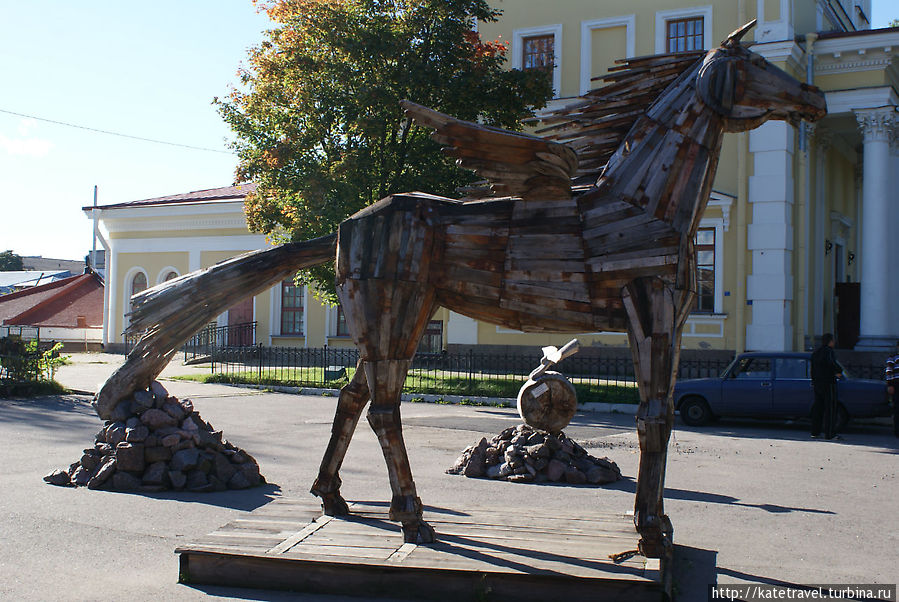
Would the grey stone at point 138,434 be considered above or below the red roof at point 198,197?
below

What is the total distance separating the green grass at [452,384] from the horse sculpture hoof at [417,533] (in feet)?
32.9

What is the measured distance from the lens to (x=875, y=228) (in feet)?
64.0

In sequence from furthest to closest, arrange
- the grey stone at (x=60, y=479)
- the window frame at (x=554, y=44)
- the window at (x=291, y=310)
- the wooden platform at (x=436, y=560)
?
the window at (x=291, y=310), the window frame at (x=554, y=44), the grey stone at (x=60, y=479), the wooden platform at (x=436, y=560)

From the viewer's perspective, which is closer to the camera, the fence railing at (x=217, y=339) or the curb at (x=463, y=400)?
the curb at (x=463, y=400)

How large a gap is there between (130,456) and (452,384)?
11081mm

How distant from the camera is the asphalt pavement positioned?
15.1ft

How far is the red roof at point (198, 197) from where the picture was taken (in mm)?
28359

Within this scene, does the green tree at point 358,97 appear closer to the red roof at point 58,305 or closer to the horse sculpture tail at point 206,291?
the horse sculpture tail at point 206,291

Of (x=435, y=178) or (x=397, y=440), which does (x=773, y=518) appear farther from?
(x=435, y=178)

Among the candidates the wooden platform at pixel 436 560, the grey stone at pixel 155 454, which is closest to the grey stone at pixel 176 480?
the grey stone at pixel 155 454

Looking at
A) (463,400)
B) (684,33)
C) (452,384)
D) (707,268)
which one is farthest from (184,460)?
(684,33)

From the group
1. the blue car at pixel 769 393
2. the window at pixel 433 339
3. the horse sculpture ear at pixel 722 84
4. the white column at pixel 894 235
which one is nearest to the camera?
the horse sculpture ear at pixel 722 84

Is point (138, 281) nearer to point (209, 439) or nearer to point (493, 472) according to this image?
point (209, 439)

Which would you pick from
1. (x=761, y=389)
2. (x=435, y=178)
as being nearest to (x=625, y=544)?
(x=761, y=389)
